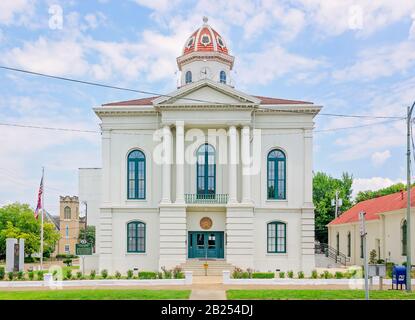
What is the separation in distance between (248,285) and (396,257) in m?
16.5

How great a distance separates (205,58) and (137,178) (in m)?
12.3

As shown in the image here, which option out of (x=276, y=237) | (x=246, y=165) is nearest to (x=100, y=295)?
(x=246, y=165)

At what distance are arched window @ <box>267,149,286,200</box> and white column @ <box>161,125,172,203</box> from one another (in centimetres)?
644

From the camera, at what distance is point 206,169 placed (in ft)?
115

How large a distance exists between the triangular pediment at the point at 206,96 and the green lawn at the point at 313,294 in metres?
14.6

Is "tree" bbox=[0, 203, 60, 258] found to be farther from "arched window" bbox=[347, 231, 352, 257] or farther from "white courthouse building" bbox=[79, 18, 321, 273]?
"arched window" bbox=[347, 231, 352, 257]

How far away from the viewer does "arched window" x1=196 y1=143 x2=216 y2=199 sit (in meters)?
35.0

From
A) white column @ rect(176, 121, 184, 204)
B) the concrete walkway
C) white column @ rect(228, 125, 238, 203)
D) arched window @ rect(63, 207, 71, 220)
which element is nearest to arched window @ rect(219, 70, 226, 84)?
white column @ rect(228, 125, 238, 203)

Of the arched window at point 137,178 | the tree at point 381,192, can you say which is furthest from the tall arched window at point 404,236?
the tree at point 381,192

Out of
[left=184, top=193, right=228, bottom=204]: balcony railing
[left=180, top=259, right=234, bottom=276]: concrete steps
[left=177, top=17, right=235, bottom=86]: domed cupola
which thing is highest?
[left=177, top=17, right=235, bottom=86]: domed cupola

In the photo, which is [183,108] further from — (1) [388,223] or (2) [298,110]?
(1) [388,223]

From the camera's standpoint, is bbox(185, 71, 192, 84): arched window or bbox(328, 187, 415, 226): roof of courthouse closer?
bbox(328, 187, 415, 226): roof of courthouse

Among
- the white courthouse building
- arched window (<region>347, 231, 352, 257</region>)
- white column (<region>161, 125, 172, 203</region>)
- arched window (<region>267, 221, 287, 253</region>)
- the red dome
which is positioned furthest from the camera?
arched window (<region>347, 231, 352, 257</region>)
